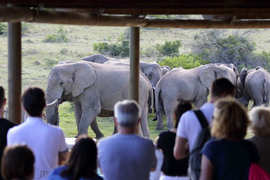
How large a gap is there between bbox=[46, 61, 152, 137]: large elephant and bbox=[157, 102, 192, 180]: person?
7.19 meters

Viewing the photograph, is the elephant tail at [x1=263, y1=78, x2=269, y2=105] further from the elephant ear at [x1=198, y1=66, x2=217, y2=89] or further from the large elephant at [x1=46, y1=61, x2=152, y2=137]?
the large elephant at [x1=46, y1=61, x2=152, y2=137]

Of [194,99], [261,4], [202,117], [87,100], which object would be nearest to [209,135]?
[202,117]

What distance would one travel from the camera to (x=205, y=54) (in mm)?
30688

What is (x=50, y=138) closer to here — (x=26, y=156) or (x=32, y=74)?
(x=26, y=156)

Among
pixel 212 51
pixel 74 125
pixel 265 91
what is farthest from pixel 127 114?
pixel 212 51

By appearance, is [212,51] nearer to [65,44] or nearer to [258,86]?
[65,44]

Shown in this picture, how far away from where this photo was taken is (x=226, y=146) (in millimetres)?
3438

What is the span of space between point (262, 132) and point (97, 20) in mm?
3087

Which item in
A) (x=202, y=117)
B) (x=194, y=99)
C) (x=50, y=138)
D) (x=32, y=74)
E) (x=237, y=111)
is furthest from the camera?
(x=32, y=74)

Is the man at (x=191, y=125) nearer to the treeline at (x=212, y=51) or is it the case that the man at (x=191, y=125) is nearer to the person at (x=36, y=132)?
the person at (x=36, y=132)

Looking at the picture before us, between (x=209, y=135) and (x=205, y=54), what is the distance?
88.4 feet

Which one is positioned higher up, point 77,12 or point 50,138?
point 77,12

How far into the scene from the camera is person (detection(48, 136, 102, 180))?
302 cm

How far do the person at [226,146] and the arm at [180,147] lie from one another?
480mm
